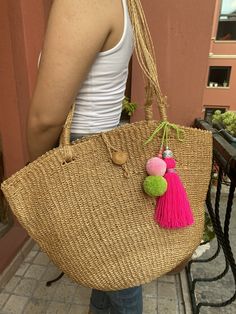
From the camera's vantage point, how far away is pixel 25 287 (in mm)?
1986

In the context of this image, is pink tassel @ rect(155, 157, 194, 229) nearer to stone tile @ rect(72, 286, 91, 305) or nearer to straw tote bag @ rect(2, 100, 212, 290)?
straw tote bag @ rect(2, 100, 212, 290)

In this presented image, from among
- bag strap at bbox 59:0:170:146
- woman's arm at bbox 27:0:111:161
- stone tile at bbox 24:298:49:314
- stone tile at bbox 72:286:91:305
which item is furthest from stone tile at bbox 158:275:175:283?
woman's arm at bbox 27:0:111:161

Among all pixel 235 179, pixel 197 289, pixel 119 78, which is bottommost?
pixel 197 289

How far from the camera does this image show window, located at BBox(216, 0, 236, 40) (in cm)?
1341

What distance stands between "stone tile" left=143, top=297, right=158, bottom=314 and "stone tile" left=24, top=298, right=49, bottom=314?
65 cm

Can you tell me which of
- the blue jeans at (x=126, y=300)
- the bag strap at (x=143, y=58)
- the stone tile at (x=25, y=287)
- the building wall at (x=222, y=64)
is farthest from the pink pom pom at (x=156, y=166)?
the building wall at (x=222, y=64)

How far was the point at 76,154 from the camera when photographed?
82 centimetres

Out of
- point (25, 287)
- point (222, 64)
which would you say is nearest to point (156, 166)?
point (25, 287)

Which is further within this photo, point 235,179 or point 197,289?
point 197,289

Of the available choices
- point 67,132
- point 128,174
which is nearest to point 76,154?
point 67,132

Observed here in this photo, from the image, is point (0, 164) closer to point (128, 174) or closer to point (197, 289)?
point (128, 174)

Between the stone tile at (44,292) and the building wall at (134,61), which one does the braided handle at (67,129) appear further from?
the stone tile at (44,292)

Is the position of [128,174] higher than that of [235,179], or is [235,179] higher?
[128,174]

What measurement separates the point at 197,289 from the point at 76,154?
1.73 m
